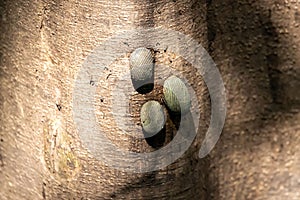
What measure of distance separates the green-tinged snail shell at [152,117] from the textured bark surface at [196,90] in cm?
2

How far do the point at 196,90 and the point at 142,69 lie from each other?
0.14 meters

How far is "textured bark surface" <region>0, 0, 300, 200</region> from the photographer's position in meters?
1.20

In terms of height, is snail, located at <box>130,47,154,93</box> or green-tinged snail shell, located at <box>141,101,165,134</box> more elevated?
snail, located at <box>130,47,154,93</box>

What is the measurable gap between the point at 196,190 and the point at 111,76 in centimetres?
32

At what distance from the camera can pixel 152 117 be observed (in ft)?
3.84

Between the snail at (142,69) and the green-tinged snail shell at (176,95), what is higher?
the snail at (142,69)

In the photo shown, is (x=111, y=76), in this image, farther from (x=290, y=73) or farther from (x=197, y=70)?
(x=290, y=73)

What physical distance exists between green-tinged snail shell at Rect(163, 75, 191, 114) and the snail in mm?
36

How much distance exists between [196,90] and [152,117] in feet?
0.42

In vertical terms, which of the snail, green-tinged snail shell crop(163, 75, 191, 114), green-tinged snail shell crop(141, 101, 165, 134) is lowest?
green-tinged snail shell crop(141, 101, 165, 134)

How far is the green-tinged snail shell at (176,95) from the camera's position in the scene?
1.18m

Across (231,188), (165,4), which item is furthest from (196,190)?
(165,4)

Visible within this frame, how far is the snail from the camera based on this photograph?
3.81 feet

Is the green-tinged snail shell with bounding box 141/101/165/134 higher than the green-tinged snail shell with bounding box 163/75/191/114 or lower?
lower
